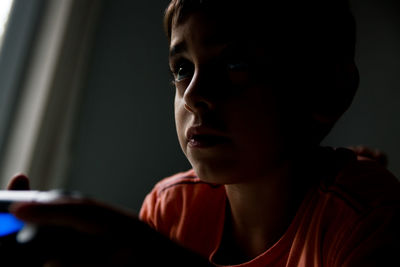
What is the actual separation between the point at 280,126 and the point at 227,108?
9cm

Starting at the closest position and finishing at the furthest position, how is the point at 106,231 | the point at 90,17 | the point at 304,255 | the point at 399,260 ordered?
1. the point at 106,231
2. the point at 399,260
3. the point at 304,255
4. the point at 90,17

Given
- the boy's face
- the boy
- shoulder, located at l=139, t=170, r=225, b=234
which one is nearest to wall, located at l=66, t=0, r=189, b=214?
shoulder, located at l=139, t=170, r=225, b=234

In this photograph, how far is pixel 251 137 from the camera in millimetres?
406

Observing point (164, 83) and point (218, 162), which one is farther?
point (164, 83)

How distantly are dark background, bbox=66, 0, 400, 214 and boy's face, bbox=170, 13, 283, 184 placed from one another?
2.09ft

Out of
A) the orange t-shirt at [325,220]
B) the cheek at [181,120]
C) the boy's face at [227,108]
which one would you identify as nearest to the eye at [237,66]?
the boy's face at [227,108]

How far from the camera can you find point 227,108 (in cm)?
40

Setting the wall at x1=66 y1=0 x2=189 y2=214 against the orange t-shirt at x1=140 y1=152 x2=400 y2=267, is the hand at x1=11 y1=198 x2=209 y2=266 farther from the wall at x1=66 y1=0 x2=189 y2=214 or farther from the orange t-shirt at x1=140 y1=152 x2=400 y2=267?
the wall at x1=66 y1=0 x2=189 y2=214

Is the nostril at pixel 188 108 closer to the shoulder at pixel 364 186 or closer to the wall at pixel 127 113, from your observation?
the shoulder at pixel 364 186

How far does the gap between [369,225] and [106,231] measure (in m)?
0.33

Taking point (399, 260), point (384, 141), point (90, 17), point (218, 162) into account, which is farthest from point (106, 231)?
point (384, 141)

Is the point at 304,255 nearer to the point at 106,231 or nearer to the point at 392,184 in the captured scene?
the point at 392,184

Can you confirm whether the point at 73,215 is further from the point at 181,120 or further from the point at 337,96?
the point at 337,96

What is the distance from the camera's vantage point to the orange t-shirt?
1.15 ft
